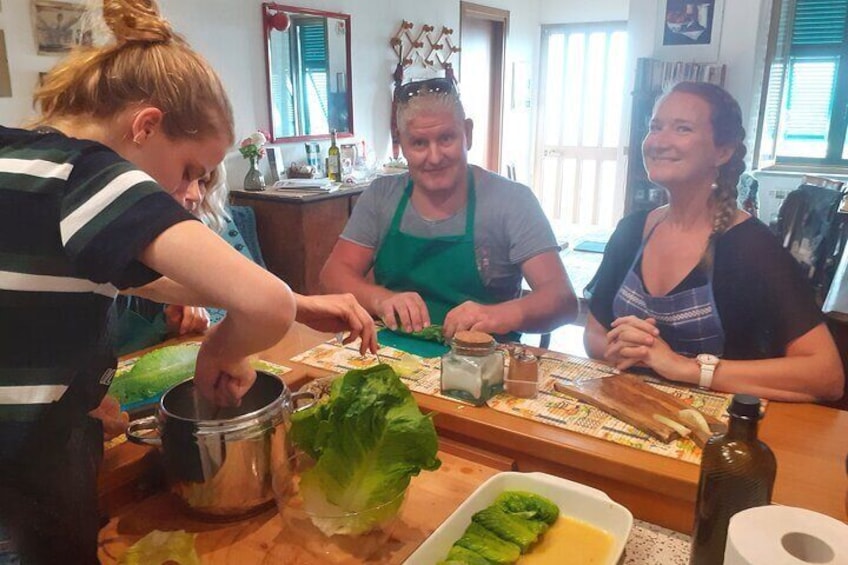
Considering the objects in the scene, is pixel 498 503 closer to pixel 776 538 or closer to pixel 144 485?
pixel 776 538

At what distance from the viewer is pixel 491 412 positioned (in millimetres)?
1140

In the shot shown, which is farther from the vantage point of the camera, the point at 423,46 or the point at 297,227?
the point at 423,46

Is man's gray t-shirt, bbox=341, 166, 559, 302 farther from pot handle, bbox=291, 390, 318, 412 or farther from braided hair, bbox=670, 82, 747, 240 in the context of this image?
pot handle, bbox=291, 390, 318, 412

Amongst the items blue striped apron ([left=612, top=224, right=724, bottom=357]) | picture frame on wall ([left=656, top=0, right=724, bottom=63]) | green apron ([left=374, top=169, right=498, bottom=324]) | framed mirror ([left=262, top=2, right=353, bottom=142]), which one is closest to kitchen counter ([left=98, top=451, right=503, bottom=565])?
blue striped apron ([left=612, top=224, right=724, bottom=357])

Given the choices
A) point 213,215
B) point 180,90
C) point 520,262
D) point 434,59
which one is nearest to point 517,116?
point 434,59

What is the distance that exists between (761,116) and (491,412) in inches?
178

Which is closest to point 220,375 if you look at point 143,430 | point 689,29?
point 143,430

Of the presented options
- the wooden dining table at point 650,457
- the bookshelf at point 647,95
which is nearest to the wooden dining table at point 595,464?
the wooden dining table at point 650,457

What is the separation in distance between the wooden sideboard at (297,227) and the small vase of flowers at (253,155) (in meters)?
0.06

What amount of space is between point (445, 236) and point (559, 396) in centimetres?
80

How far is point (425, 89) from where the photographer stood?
184cm

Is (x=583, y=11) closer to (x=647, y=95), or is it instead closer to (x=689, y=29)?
(x=689, y=29)

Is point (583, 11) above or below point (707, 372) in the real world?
above

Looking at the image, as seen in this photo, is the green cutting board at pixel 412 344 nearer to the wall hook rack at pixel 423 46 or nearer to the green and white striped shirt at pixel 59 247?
the green and white striped shirt at pixel 59 247
